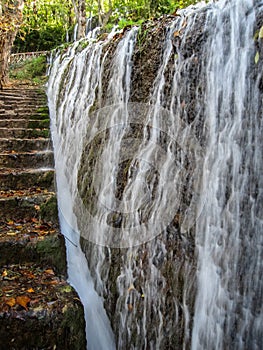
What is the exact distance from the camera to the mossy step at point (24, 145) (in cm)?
495

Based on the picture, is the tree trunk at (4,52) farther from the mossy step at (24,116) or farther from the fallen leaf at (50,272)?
the fallen leaf at (50,272)

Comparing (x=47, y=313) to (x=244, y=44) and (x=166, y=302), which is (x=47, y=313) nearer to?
(x=166, y=302)

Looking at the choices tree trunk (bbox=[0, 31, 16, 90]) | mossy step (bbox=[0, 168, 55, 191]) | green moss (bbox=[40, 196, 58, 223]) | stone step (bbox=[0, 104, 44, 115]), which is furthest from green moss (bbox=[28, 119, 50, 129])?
tree trunk (bbox=[0, 31, 16, 90])

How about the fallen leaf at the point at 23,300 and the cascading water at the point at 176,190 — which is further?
the fallen leaf at the point at 23,300

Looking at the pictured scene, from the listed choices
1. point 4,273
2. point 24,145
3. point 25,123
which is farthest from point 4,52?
point 4,273

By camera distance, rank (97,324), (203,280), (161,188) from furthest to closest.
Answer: (97,324)
(161,188)
(203,280)

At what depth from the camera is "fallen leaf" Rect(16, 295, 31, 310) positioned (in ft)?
7.90

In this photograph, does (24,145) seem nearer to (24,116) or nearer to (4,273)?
(24,116)

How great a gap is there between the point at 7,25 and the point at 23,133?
14.3 ft

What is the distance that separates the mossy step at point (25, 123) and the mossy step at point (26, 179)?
1668 mm

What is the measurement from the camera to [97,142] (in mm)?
3863

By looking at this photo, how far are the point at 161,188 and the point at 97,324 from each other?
59.9 inches

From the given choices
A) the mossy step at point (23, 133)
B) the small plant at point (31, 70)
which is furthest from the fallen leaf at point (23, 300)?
the small plant at point (31, 70)

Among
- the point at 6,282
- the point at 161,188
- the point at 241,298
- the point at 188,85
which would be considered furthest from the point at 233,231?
the point at 6,282
